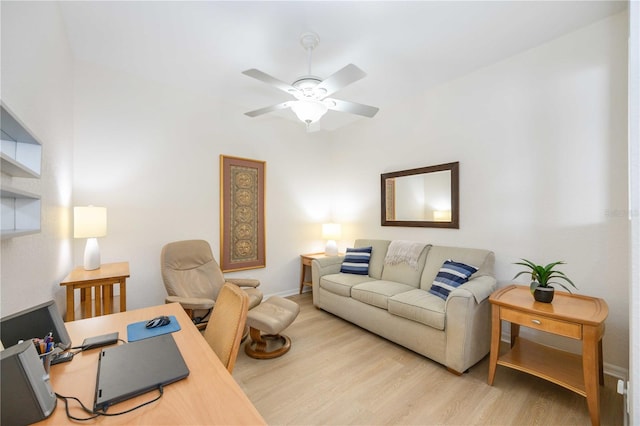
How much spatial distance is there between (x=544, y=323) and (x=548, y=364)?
0.43 metres

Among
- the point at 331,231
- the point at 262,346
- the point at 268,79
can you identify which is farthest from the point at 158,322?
the point at 331,231

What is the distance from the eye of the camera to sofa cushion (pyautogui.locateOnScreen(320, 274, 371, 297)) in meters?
3.16

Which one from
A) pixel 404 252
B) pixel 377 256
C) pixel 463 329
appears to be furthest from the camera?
pixel 377 256

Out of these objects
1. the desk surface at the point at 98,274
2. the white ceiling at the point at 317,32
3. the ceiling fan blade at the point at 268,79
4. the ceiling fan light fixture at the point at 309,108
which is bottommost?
the desk surface at the point at 98,274

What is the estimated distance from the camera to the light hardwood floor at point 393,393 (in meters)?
1.74

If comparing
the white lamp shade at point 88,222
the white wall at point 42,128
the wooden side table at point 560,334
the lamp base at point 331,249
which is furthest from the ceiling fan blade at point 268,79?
the lamp base at point 331,249

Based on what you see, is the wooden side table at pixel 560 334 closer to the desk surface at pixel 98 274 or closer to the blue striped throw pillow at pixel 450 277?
the blue striped throw pillow at pixel 450 277

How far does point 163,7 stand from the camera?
6.73ft

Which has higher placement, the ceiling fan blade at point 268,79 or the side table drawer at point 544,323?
the ceiling fan blade at point 268,79

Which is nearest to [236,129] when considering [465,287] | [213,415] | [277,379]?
[277,379]

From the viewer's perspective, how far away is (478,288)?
2.28m

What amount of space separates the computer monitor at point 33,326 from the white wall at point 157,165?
2126 mm

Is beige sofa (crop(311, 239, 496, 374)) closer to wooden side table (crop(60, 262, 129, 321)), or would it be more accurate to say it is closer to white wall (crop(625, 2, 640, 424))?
white wall (crop(625, 2, 640, 424))

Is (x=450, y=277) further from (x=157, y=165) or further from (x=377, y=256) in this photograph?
(x=157, y=165)
